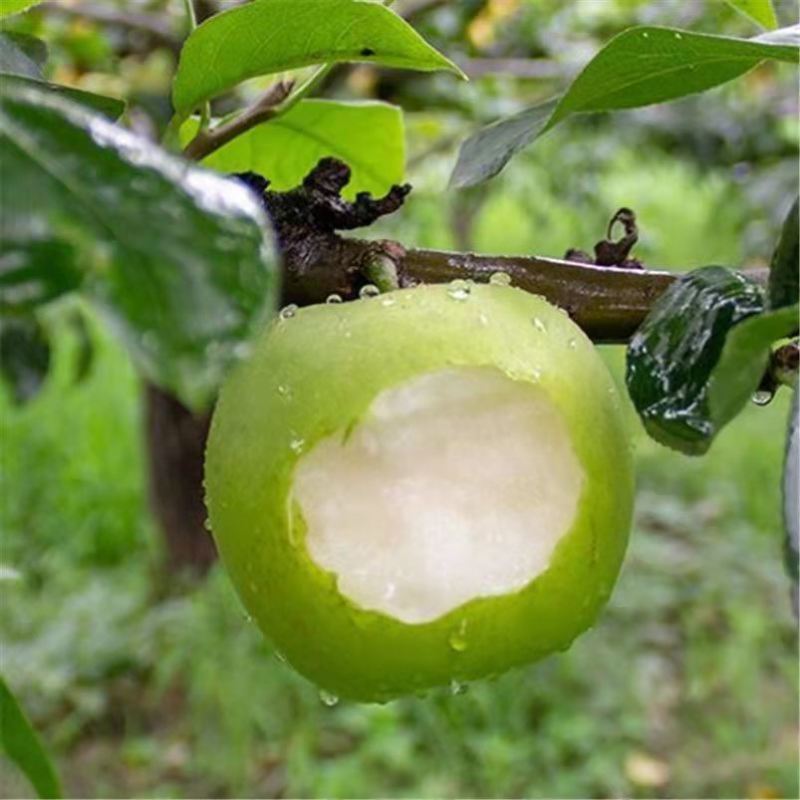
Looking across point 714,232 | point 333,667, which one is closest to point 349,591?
point 333,667

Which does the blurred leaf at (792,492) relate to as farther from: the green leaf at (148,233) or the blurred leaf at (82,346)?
the blurred leaf at (82,346)

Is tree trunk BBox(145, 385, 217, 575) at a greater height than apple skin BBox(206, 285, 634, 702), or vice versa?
apple skin BBox(206, 285, 634, 702)

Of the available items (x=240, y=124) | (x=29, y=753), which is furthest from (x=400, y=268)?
(x=29, y=753)

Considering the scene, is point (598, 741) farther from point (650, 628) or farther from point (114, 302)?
point (114, 302)

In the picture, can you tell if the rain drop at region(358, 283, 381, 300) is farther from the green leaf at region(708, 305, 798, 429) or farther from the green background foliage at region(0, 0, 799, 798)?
the green background foliage at region(0, 0, 799, 798)

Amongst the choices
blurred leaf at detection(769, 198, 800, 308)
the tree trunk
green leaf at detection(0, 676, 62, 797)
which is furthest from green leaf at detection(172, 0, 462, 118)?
the tree trunk

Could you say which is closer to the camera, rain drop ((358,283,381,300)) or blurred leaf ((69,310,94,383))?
rain drop ((358,283,381,300))
